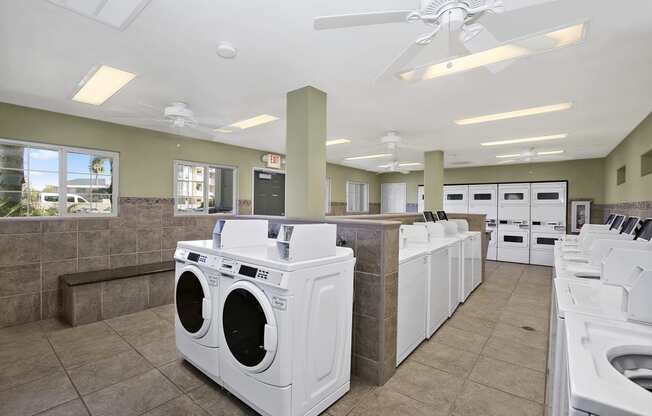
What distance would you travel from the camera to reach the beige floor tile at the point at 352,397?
194cm

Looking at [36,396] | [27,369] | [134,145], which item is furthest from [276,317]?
[134,145]

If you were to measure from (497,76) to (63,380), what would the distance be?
4.30 m

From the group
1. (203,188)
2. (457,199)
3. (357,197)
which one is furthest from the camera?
(357,197)

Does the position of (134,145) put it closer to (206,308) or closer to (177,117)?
(177,117)

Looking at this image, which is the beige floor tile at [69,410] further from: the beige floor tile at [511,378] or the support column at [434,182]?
the support column at [434,182]

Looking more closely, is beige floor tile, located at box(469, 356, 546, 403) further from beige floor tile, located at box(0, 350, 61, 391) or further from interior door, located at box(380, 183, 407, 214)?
interior door, located at box(380, 183, 407, 214)

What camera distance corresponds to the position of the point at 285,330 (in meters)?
1.64

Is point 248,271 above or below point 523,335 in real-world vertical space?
above

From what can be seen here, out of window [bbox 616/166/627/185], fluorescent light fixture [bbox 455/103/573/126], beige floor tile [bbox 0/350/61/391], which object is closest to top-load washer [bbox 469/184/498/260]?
window [bbox 616/166/627/185]

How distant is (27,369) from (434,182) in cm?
612

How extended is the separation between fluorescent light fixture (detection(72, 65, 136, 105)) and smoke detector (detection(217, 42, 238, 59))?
104 centimetres

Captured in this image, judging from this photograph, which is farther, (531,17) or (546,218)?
(546,218)

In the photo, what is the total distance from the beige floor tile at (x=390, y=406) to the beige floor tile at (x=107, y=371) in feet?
5.81

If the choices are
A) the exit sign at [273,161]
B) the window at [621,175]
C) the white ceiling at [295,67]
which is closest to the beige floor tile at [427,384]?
the white ceiling at [295,67]
